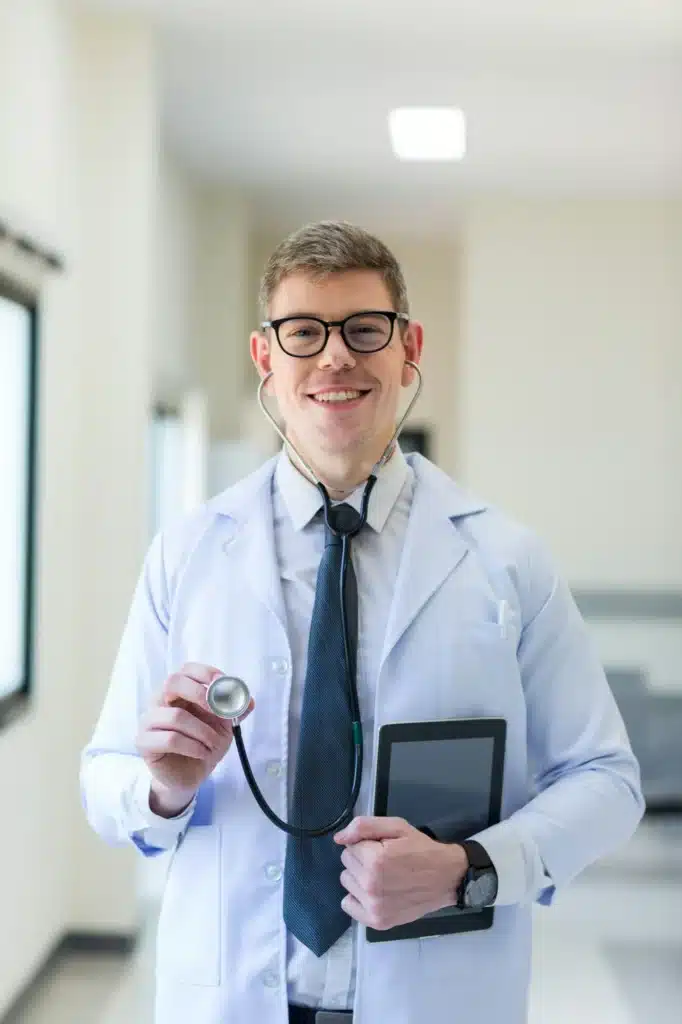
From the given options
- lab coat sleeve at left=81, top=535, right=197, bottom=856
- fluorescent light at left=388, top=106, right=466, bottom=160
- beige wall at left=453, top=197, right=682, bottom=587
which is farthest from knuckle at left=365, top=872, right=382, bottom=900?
beige wall at left=453, top=197, right=682, bottom=587

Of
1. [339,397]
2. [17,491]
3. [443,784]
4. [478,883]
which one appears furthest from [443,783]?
Result: [17,491]

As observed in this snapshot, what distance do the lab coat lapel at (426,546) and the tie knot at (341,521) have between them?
63mm

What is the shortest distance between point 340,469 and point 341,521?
0.06 metres

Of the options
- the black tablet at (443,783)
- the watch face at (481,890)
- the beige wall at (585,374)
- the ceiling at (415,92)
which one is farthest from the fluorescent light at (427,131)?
the watch face at (481,890)

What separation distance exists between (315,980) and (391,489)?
52 centimetres

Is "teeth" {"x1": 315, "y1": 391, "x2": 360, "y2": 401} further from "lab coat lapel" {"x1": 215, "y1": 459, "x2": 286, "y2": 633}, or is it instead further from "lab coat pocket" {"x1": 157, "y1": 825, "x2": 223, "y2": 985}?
"lab coat pocket" {"x1": 157, "y1": 825, "x2": 223, "y2": 985}

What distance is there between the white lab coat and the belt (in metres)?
0.02

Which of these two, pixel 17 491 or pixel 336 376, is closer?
pixel 336 376

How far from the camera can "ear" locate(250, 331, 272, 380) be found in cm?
119

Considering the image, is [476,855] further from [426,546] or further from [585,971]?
[585,971]

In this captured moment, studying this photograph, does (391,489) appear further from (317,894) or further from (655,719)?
(655,719)

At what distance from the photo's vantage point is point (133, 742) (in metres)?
1.16

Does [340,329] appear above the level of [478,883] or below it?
above

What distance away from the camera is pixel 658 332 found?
546 centimetres
